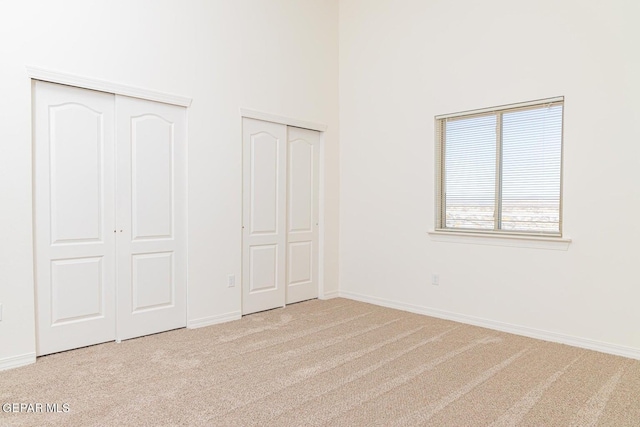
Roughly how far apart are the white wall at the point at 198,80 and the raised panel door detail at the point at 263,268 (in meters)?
0.25

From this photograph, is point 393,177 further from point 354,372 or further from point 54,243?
point 54,243

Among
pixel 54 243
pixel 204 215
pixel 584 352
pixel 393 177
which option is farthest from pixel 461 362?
pixel 54 243

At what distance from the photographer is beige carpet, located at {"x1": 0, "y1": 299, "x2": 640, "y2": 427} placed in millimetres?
2375

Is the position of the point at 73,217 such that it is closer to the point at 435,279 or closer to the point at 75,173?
the point at 75,173

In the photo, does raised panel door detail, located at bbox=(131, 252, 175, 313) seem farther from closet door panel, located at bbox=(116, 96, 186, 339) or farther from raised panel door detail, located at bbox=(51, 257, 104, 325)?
raised panel door detail, located at bbox=(51, 257, 104, 325)

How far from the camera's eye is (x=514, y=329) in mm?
3971

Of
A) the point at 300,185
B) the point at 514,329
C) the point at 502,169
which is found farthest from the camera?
the point at 300,185

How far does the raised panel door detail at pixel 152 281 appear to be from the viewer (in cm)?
374

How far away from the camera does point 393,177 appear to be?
193 inches

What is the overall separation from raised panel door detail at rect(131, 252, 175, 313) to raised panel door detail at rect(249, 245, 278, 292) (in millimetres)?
928

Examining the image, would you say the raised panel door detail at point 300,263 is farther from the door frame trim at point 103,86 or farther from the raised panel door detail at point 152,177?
the door frame trim at point 103,86

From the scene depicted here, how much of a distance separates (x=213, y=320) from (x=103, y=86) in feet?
7.65

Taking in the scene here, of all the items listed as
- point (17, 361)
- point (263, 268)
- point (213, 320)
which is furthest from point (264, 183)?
point (17, 361)

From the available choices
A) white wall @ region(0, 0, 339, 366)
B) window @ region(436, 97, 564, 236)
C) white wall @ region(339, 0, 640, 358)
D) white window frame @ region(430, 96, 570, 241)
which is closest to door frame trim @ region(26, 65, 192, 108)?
white wall @ region(0, 0, 339, 366)
